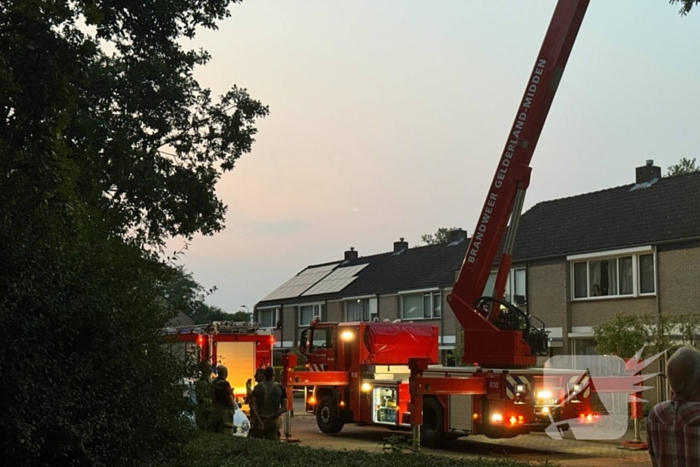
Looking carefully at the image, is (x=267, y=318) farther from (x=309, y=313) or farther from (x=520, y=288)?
(x=520, y=288)

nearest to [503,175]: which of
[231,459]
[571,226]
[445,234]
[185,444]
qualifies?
[231,459]

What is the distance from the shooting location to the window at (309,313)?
181 ft

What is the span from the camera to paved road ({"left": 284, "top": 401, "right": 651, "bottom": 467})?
15.0 meters

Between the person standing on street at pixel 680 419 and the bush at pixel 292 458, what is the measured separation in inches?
157

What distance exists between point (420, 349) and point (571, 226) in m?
15.8

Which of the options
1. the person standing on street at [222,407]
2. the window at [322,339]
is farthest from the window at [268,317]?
the person standing on street at [222,407]

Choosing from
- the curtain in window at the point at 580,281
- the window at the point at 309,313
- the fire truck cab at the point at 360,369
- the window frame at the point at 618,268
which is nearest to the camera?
the fire truck cab at the point at 360,369

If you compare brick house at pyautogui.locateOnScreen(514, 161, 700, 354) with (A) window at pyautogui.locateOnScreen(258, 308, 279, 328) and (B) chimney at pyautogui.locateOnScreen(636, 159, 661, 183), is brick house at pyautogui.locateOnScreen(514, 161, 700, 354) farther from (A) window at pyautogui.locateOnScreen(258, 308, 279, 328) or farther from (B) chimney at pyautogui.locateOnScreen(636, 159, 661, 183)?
(A) window at pyautogui.locateOnScreen(258, 308, 279, 328)

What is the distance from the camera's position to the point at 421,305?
4466 centimetres

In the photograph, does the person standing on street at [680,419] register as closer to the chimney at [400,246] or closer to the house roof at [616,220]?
the house roof at [616,220]

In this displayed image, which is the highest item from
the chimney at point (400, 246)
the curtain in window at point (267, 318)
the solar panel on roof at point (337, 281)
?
the chimney at point (400, 246)

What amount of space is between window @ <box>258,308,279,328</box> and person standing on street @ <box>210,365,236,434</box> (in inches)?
1867

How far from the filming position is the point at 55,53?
326 inches

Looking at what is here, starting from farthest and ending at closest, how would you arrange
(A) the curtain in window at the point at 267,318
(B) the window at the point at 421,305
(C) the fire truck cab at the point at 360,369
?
(A) the curtain in window at the point at 267,318 < (B) the window at the point at 421,305 < (C) the fire truck cab at the point at 360,369
